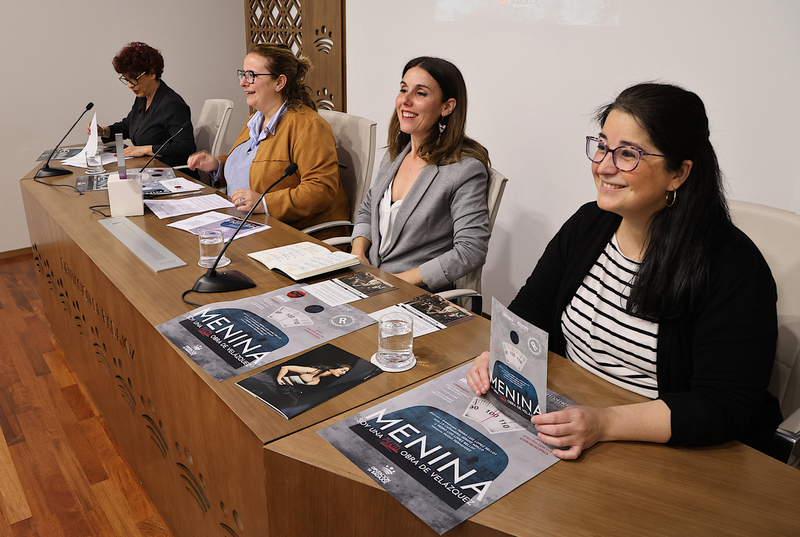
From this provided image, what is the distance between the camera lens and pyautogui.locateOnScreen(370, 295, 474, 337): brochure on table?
1.43 metres

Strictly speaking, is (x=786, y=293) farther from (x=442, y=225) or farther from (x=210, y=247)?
(x=210, y=247)

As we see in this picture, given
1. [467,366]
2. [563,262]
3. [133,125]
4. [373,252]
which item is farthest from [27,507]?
[133,125]

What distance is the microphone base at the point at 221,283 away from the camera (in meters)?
1.58

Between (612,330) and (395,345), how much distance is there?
1.58 feet

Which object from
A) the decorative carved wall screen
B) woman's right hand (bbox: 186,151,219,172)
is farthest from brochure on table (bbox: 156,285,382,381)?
the decorative carved wall screen

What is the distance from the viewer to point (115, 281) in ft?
5.44

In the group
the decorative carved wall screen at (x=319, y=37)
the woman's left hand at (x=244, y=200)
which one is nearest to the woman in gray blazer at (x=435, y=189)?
the woman's left hand at (x=244, y=200)

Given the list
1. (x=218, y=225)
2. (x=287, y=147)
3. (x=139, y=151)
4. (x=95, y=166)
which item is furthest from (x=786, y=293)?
(x=139, y=151)

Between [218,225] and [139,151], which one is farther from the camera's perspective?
[139,151]

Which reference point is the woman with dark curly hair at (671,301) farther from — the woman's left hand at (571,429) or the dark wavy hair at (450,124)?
the dark wavy hair at (450,124)

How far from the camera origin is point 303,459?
973 millimetres

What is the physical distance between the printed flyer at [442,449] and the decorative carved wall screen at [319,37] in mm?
3250

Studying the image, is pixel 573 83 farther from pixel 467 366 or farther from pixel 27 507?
pixel 27 507

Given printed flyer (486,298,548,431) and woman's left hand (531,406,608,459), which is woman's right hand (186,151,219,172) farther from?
woman's left hand (531,406,608,459)
